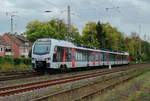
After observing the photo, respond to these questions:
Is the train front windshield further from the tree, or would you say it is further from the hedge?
the tree

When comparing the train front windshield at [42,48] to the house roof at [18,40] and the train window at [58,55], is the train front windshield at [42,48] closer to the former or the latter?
the train window at [58,55]

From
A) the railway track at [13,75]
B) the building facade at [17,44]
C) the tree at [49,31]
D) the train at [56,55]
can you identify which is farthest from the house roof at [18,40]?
the railway track at [13,75]

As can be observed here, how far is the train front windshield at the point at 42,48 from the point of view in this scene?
26016 mm

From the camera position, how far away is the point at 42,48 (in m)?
26.4

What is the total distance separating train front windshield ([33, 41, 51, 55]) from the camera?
26.0 meters

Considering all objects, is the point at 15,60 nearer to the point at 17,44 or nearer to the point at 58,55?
the point at 58,55

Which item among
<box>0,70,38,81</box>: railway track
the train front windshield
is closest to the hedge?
<box>0,70,38,81</box>: railway track

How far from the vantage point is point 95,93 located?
1382cm

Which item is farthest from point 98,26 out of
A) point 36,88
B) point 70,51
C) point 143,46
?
point 36,88

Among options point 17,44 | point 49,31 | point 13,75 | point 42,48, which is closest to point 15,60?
point 42,48

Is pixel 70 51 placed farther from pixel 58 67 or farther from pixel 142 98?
pixel 142 98

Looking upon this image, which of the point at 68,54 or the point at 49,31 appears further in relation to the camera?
the point at 49,31

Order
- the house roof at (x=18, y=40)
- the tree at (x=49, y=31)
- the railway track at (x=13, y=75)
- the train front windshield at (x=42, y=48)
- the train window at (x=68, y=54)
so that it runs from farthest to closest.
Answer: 1. the house roof at (x=18, y=40)
2. the tree at (x=49, y=31)
3. the train window at (x=68, y=54)
4. the train front windshield at (x=42, y=48)
5. the railway track at (x=13, y=75)

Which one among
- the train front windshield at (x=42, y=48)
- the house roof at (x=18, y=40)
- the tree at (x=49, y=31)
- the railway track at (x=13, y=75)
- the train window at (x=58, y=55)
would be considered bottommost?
the railway track at (x=13, y=75)
